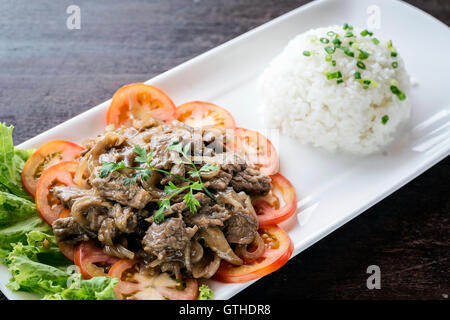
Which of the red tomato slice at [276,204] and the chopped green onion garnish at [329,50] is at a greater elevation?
the chopped green onion garnish at [329,50]

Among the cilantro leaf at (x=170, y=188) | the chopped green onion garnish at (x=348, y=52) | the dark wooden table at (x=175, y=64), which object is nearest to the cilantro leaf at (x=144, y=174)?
the cilantro leaf at (x=170, y=188)

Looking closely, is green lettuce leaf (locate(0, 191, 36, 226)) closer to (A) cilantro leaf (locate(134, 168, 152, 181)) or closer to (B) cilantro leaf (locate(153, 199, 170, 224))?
(A) cilantro leaf (locate(134, 168, 152, 181))

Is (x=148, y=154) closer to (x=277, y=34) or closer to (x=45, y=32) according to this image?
(x=277, y=34)

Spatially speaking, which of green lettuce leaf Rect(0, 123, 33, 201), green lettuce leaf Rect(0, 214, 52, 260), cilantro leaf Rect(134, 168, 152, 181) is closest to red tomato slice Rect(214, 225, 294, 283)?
cilantro leaf Rect(134, 168, 152, 181)

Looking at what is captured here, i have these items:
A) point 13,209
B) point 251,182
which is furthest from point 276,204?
point 13,209

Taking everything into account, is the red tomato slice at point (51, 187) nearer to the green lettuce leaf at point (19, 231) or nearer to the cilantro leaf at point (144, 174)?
the green lettuce leaf at point (19, 231)
